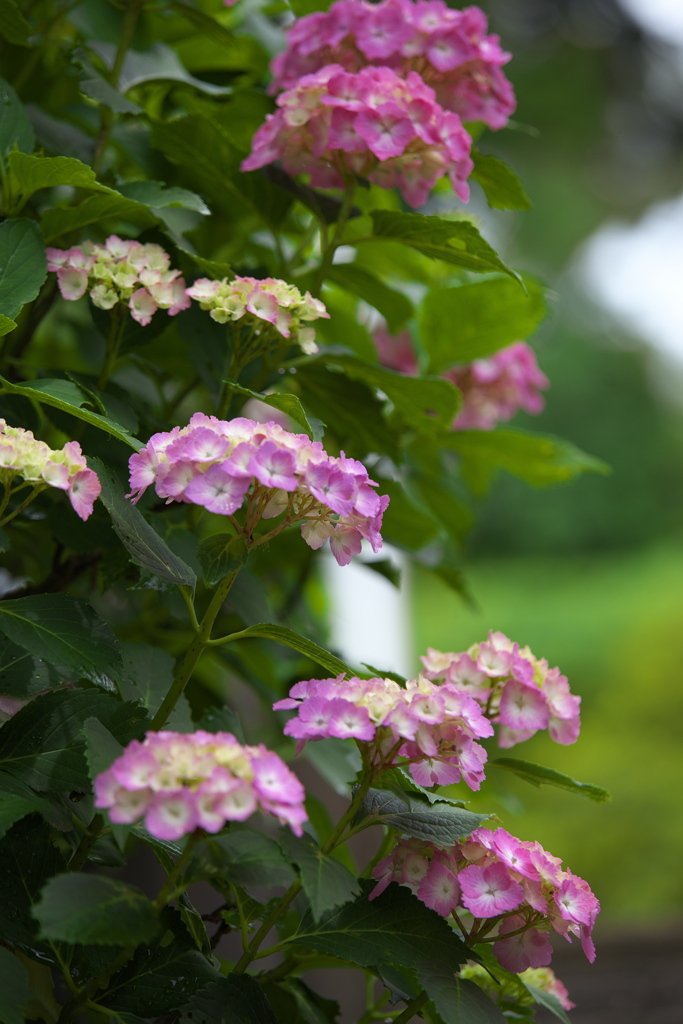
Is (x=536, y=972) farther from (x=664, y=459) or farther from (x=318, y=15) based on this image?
(x=664, y=459)

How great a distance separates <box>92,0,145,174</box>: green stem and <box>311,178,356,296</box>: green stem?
18cm

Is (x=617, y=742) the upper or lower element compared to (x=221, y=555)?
lower

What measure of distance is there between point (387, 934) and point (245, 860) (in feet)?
0.34

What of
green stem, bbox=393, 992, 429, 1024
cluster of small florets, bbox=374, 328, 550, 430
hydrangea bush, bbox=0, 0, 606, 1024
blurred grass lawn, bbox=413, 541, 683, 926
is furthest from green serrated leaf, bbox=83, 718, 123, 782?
blurred grass lawn, bbox=413, 541, 683, 926

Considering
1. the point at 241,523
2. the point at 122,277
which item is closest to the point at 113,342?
the point at 122,277

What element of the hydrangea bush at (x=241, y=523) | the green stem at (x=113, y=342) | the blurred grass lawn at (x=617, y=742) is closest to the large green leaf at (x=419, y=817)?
the hydrangea bush at (x=241, y=523)

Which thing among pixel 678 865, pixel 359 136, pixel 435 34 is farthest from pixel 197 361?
pixel 678 865

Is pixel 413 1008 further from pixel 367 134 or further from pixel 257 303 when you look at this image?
pixel 367 134

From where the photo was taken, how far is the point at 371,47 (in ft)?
2.06

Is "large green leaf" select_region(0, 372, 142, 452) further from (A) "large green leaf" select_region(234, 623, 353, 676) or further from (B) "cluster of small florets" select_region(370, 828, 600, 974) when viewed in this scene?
(B) "cluster of small florets" select_region(370, 828, 600, 974)

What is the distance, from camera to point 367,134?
57 centimetres

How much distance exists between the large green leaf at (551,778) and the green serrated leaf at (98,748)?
0.76ft

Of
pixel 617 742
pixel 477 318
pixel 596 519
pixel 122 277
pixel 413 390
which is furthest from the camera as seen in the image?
pixel 596 519

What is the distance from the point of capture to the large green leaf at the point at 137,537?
43 centimetres
